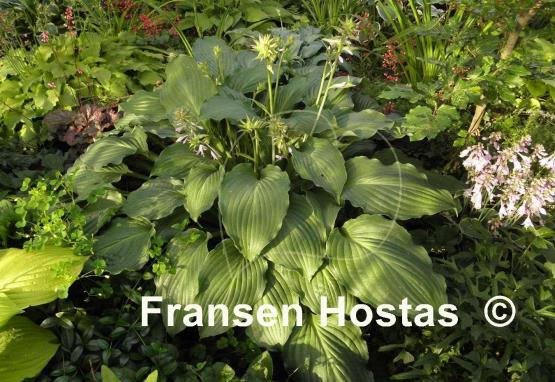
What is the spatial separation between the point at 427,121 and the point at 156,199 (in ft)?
4.28

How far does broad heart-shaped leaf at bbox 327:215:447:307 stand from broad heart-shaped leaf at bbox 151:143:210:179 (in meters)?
0.80

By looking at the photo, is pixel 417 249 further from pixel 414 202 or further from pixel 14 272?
pixel 14 272

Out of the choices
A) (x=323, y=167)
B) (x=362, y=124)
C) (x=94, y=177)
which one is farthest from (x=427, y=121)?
(x=94, y=177)

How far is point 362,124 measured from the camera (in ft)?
8.35

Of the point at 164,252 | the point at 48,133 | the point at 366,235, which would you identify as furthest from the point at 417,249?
the point at 48,133

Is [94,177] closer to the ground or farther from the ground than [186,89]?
closer to the ground

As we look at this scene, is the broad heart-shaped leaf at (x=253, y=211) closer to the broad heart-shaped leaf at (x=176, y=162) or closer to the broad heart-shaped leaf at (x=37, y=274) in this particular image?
the broad heart-shaped leaf at (x=176, y=162)

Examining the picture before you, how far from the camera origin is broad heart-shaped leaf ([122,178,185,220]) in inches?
91.4

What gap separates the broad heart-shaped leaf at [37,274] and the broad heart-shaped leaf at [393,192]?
3.74ft

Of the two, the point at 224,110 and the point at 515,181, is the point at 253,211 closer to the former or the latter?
the point at 224,110

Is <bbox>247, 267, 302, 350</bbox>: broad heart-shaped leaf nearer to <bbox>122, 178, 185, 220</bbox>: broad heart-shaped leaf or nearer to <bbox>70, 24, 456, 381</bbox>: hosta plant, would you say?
<bbox>70, 24, 456, 381</bbox>: hosta plant

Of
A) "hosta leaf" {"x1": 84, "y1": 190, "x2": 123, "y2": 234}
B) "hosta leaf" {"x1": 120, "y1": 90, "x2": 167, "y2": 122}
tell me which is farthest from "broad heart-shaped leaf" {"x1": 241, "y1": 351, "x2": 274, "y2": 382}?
"hosta leaf" {"x1": 120, "y1": 90, "x2": 167, "y2": 122}

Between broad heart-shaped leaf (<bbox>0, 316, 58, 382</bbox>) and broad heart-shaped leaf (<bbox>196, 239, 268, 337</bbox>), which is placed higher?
broad heart-shaped leaf (<bbox>0, 316, 58, 382</bbox>)

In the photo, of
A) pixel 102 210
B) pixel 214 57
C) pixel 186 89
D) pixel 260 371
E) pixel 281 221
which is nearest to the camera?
pixel 260 371
